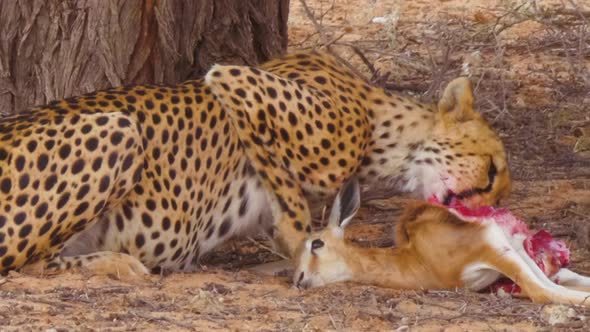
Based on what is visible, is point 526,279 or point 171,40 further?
point 171,40

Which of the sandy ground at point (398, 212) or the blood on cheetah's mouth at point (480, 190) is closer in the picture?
the sandy ground at point (398, 212)

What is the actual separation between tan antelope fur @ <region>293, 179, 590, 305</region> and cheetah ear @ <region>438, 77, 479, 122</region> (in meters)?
0.70

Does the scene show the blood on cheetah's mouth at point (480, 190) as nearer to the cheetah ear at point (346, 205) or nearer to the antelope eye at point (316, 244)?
the cheetah ear at point (346, 205)

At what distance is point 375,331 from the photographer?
4.20 metres

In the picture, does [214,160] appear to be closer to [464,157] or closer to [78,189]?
[78,189]

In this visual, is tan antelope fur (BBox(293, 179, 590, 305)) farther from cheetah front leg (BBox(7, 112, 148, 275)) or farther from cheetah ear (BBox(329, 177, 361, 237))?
cheetah front leg (BBox(7, 112, 148, 275))

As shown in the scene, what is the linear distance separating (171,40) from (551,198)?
6.51 feet

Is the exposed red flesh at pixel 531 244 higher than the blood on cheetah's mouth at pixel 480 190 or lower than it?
lower

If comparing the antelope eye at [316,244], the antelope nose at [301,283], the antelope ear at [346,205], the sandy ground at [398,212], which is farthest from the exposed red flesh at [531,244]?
the antelope nose at [301,283]

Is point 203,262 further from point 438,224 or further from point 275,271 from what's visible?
point 438,224

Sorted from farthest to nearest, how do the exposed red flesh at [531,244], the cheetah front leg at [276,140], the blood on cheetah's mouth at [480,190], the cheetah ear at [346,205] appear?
the blood on cheetah's mouth at [480,190]
the cheetah front leg at [276,140]
the cheetah ear at [346,205]
the exposed red flesh at [531,244]

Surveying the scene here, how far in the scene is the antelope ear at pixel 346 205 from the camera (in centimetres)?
506

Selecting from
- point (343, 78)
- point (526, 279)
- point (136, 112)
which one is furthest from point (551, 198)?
point (136, 112)

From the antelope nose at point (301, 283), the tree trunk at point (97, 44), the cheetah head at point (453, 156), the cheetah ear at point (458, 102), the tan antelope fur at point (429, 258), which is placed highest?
the tree trunk at point (97, 44)
